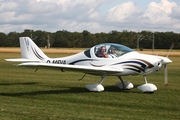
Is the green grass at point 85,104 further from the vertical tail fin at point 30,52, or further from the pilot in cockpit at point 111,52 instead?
the vertical tail fin at point 30,52

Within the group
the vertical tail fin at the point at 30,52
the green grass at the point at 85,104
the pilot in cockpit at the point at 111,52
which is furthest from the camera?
the vertical tail fin at the point at 30,52

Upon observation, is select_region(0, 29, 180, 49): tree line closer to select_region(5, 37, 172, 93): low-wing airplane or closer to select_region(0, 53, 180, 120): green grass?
select_region(5, 37, 172, 93): low-wing airplane

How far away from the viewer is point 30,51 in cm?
1494

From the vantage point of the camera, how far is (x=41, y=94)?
11531 millimetres

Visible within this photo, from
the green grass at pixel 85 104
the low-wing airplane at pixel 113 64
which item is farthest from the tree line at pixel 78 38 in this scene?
the green grass at pixel 85 104

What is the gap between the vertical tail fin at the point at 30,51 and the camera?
14.8 m

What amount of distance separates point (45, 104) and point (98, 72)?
2.92 meters

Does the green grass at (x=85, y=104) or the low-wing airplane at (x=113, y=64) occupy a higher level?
the low-wing airplane at (x=113, y=64)

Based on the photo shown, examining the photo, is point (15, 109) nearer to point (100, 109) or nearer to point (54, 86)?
point (100, 109)

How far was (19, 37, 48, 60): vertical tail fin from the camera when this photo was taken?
582 inches

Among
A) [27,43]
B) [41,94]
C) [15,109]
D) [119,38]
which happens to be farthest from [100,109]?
[119,38]

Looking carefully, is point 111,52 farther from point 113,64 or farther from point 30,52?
point 30,52

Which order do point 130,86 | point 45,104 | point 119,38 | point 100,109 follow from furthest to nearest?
point 119,38 → point 130,86 → point 45,104 → point 100,109

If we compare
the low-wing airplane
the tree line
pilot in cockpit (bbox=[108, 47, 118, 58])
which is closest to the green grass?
the low-wing airplane
